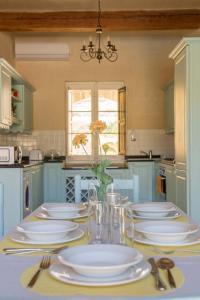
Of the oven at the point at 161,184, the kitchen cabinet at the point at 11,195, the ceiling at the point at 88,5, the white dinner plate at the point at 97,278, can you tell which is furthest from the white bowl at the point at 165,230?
the ceiling at the point at 88,5

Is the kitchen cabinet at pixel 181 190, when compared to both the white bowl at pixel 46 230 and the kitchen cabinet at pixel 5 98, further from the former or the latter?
the white bowl at pixel 46 230

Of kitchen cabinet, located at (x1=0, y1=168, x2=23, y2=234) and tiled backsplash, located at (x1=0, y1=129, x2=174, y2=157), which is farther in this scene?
tiled backsplash, located at (x1=0, y1=129, x2=174, y2=157)

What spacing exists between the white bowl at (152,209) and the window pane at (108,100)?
16.0 ft

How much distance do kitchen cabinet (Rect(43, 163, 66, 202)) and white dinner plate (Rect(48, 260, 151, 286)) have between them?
5.00 metres

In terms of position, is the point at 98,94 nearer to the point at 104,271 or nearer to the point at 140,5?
the point at 140,5

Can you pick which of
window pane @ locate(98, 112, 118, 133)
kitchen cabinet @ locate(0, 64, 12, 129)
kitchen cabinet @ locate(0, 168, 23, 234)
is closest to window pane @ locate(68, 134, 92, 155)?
window pane @ locate(98, 112, 118, 133)

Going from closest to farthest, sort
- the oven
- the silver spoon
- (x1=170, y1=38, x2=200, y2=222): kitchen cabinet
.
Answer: the silver spoon, (x1=170, y1=38, x2=200, y2=222): kitchen cabinet, the oven

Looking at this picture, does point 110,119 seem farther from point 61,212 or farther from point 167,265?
point 167,265

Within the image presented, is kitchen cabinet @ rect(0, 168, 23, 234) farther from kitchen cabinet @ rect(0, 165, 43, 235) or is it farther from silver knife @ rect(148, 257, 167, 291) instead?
silver knife @ rect(148, 257, 167, 291)

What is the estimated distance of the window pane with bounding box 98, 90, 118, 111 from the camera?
689 cm

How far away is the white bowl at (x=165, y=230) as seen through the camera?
1339mm

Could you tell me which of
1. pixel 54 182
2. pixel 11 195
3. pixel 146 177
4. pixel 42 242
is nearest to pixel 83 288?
pixel 42 242

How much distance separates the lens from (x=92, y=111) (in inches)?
272

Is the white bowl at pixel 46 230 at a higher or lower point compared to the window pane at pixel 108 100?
lower
